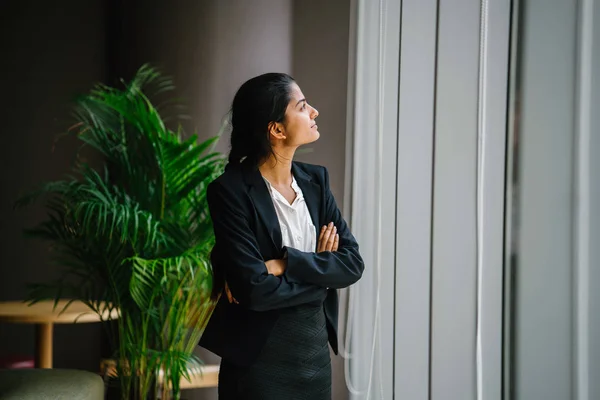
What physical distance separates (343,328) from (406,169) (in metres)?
0.91

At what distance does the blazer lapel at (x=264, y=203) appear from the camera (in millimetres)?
1979

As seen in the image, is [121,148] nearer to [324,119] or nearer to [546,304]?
[324,119]

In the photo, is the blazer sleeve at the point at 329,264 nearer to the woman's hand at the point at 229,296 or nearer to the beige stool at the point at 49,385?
the woman's hand at the point at 229,296

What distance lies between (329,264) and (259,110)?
1.62 feet

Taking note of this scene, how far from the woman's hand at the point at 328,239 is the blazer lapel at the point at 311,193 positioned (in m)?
0.02

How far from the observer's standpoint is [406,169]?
2.77m

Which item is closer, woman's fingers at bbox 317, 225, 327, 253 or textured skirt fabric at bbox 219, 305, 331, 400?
textured skirt fabric at bbox 219, 305, 331, 400

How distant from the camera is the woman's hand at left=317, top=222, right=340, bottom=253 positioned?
2086 mm

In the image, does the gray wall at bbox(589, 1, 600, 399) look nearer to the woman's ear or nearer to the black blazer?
the black blazer

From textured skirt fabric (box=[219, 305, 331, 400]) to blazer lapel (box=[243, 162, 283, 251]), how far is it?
0.22m

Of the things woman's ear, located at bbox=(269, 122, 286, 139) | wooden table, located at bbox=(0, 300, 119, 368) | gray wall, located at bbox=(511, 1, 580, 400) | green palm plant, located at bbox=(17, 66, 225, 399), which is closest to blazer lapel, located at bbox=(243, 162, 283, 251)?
woman's ear, located at bbox=(269, 122, 286, 139)

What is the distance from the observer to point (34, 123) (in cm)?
560

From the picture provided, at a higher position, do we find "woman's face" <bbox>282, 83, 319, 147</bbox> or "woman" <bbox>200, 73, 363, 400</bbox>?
"woman's face" <bbox>282, 83, 319, 147</bbox>

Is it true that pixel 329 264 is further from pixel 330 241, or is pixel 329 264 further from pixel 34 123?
pixel 34 123
